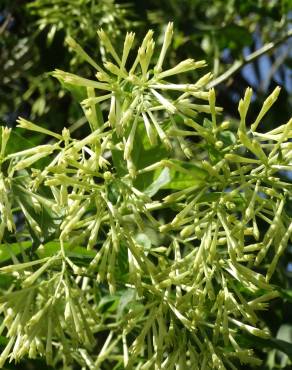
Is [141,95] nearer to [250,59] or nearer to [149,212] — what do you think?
[149,212]

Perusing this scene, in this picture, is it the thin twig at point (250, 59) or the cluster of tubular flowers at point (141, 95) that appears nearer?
the cluster of tubular flowers at point (141, 95)

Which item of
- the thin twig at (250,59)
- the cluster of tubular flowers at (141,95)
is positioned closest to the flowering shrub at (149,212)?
the cluster of tubular flowers at (141,95)

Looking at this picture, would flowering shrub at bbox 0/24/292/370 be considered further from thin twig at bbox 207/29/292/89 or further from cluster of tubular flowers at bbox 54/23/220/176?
thin twig at bbox 207/29/292/89

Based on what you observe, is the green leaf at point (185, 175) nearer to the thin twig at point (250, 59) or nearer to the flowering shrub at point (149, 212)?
the flowering shrub at point (149, 212)

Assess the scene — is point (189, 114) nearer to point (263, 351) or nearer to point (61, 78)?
point (61, 78)

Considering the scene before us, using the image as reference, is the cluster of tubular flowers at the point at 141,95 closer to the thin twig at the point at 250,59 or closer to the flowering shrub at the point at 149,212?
the flowering shrub at the point at 149,212

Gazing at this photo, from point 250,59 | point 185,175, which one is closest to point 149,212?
point 185,175

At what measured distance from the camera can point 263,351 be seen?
1676 millimetres

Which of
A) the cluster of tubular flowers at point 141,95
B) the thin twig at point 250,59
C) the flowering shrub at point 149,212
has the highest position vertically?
the cluster of tubular flowers at point 141,95

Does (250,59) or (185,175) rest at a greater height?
(185,175)

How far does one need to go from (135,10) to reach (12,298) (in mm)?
1206

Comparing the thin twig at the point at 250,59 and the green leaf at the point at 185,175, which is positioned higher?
the green leaf at the point at 185,175

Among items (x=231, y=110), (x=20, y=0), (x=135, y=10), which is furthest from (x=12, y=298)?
(x=231, y=110)

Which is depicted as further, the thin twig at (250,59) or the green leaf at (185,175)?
the thin twig at (250,59)
